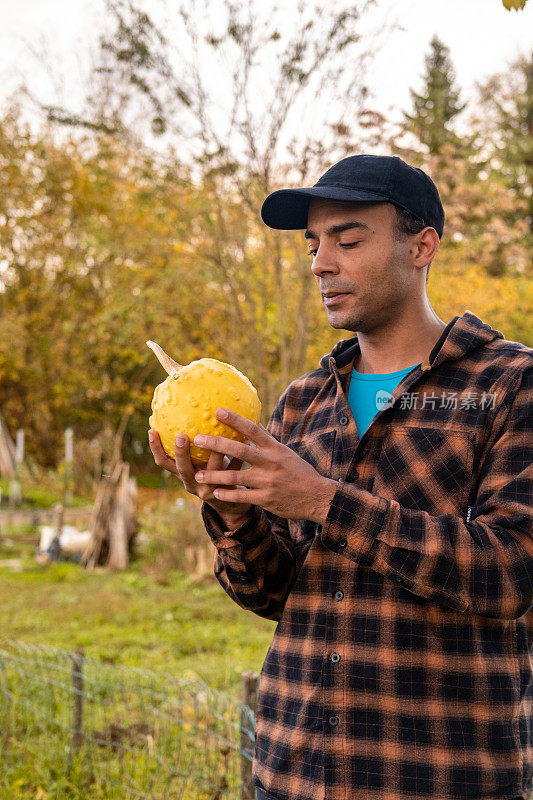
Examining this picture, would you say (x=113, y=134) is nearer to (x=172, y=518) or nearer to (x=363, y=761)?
(x=172, y=518)

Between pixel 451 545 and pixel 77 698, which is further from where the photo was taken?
pixel 77 698

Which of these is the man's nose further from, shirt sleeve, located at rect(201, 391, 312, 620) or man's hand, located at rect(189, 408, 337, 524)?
shirt sleeve, located at rect(201, 391, 312, 620)

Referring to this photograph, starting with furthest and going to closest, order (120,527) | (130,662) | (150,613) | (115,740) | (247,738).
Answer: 1. (120,527)
2. (150,613)
3. (130,662)
4. (115,740)
5. (247,738)

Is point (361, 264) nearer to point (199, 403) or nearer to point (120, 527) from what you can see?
point (199, 403)

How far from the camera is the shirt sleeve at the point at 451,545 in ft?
5.20

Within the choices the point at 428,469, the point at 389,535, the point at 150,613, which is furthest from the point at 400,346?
the point at 150,613

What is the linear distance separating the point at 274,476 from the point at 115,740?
405cm

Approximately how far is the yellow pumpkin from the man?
0.06m

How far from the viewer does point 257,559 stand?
195cm

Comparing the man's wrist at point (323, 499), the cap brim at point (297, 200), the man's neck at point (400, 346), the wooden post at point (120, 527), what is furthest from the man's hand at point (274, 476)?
the wooden post at point (120, 527)

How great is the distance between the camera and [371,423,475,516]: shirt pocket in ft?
5.80

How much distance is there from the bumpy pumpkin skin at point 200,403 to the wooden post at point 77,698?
3328 mm

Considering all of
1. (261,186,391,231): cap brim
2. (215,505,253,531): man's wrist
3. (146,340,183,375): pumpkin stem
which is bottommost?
(215,505,253,531): man's wrist

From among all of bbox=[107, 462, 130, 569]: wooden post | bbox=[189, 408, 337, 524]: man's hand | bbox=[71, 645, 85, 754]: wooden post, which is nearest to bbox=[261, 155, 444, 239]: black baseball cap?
bbox=[189, 408, 337, 524]: man's hand
